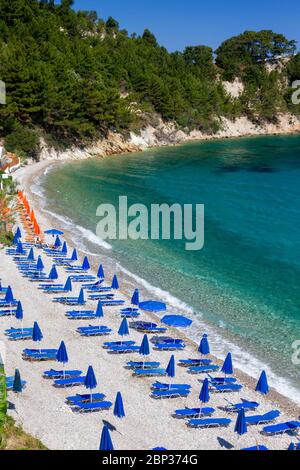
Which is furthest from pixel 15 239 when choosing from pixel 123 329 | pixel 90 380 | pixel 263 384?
pixel 263 384

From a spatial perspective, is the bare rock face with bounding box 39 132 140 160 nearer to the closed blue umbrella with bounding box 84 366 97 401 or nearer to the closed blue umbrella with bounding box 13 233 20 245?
the closed blue umbrella with bounding box 13 233 20 245

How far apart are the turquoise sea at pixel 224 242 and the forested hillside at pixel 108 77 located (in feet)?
27.3

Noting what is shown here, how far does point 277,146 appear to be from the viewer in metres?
109

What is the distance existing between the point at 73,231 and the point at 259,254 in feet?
46.7

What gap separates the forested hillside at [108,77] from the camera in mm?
66938

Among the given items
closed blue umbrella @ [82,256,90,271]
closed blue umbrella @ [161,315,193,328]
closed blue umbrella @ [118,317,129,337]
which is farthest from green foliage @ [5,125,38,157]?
closed blue umbrella @ [161,315,193,328]

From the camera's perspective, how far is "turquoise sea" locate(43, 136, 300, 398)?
23.3 meters

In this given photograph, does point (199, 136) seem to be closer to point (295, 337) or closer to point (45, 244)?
point (45, 244)

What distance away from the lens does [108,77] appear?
304 feet

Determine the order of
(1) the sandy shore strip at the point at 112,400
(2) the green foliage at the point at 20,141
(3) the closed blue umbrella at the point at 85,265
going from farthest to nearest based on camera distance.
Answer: (2) the green foliage at the point at 20,141 → (3) the closed blue umbrella at the point at 85,265 → (1) the sandy shore strip at the point at 112,400

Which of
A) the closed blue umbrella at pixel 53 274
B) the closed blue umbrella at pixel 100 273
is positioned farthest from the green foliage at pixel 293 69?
the closed blue umbrella at pixel 53 274

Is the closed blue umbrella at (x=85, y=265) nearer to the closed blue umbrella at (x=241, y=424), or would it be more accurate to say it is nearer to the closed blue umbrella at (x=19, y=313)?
→ the closed blue umbrella at (x=19, y=313)

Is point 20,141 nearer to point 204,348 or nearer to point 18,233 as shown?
point 18,233

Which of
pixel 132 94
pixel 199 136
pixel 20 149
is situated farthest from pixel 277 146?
pixel 20 149
